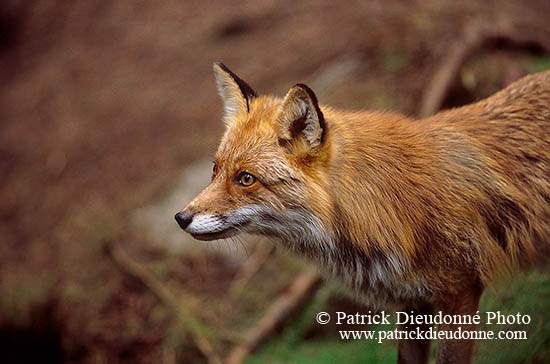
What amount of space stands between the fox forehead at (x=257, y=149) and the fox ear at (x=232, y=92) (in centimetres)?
18

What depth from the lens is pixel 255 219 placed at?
364 centimetres

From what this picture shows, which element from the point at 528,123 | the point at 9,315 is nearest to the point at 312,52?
the point at 528,123

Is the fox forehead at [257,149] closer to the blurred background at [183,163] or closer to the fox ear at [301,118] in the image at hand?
the fox ear at [301,118]

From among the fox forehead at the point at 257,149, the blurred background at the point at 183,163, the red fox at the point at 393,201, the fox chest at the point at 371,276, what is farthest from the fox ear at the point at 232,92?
the blurred background at the point at 183,163

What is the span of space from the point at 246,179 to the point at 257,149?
9.3 inches

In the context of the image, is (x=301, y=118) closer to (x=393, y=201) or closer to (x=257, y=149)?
(x=257, y=149)

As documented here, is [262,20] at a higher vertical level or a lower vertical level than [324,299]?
higher

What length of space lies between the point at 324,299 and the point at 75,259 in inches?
177

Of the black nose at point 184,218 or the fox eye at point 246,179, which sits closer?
the black nose at point 184,218

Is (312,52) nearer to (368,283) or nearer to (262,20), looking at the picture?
(262,20)

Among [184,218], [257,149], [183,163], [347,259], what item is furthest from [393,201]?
[183,163]

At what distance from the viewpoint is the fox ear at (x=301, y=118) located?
3404 mm

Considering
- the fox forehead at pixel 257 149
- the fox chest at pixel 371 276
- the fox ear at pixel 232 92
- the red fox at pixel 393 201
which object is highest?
the fox ear at pixel 232 92

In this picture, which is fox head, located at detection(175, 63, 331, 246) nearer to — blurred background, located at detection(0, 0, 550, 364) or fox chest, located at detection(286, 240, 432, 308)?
fox chest, located at detection(286, 240, 432, 308)
